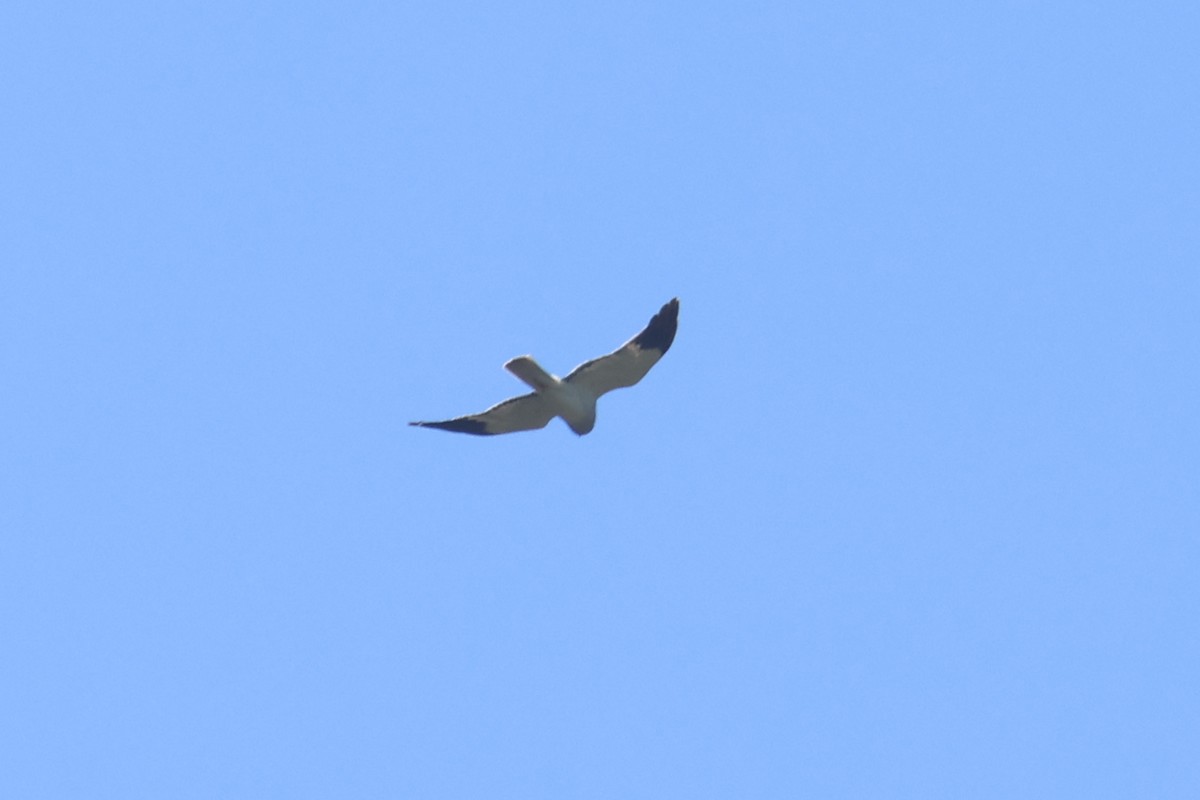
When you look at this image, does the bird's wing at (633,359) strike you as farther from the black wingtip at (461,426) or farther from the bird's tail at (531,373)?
the black wingtip at (461,426)

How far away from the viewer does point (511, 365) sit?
31250mm

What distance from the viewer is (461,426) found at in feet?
109

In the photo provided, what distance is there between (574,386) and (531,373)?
0.89m

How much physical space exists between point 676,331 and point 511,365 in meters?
2.47

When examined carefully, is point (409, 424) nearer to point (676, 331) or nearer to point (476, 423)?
point (476, 423)

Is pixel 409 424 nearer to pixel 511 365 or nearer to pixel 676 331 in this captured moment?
pixel 511 365

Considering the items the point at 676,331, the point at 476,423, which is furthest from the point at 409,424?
the point at 676,331

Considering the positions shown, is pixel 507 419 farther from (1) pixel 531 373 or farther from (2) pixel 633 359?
(2) pixel 633 359

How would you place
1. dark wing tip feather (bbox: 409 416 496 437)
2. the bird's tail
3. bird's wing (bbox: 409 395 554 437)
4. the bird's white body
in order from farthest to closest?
dark wing tip feather (bbox: 409 416 496 437), bird's wing (bbox: 409 395 554 437), the bird's white body, the bird's tail

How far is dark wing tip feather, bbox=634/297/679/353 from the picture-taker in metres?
31.6

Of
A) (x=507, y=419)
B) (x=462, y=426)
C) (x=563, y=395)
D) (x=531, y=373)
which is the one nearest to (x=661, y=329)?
(x=563, y=395)

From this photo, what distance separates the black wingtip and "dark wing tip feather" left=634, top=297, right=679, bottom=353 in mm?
3028

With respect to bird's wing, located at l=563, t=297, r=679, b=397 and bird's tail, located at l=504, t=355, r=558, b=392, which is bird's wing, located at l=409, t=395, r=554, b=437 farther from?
bird's wing, located at l=563, t=297, r=679, b=397

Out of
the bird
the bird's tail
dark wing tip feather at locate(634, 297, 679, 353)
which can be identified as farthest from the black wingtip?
dark wing tip feather at locate(634, 297, 679, 353)
